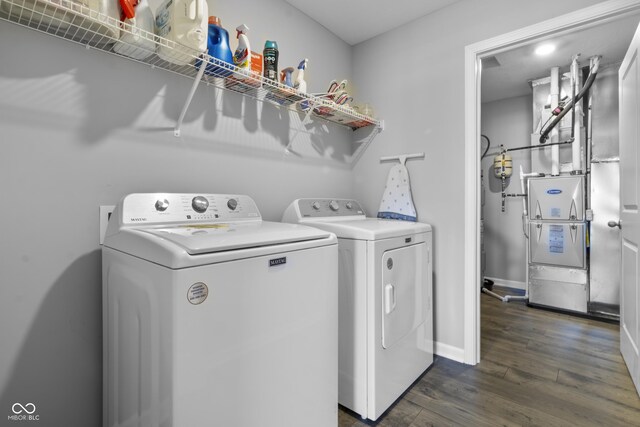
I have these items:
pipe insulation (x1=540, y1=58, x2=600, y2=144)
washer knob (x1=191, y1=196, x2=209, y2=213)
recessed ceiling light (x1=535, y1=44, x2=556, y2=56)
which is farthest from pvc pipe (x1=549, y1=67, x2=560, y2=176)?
washer knob (x1=191, y1=196, x2=209, y2=213)

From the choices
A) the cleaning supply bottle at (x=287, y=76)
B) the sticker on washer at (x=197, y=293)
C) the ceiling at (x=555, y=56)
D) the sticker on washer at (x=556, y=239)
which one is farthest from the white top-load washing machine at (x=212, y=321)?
the sticker on washer at (x=556, y=239)

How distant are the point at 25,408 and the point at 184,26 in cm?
149

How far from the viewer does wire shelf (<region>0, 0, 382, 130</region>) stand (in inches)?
40.6

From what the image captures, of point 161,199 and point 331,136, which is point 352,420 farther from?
point 331,136

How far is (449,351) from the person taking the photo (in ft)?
6.88

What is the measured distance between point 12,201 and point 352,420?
5.44ft

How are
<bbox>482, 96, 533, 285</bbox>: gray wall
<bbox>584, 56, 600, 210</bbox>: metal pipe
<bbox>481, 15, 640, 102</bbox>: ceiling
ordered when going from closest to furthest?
<bbox>481, 15, 640, 102</bbox>: ceiling
<bbox>584, 56, 600, 210</bbox>: metal pipe
<bbox>482, 96, 533, 285</bbox>: gray wall

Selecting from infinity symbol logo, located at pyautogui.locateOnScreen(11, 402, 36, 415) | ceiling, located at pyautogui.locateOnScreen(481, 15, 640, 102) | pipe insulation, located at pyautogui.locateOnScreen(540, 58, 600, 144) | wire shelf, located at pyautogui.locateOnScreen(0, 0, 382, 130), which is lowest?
infinity symbol logo, located at pyautogui.locateOnScreen(11, 402, 36, 415)

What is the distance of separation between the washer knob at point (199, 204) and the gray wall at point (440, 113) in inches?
56.8

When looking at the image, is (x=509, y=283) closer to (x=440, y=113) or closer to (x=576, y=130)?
(x=576, y=130)

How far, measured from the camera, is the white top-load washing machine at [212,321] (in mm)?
857

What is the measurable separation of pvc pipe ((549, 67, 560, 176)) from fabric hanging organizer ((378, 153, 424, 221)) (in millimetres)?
2099

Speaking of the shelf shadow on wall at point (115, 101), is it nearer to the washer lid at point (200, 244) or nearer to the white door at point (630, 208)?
the washer lid at point (200, 244)

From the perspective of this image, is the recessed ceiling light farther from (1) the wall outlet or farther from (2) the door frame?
(1) the wall outlet
